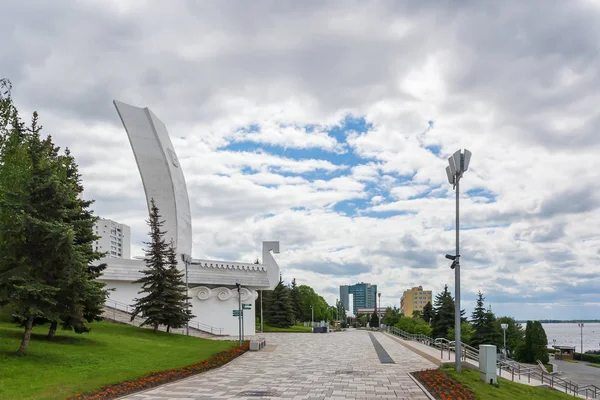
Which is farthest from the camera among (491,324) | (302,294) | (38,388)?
(302,294)

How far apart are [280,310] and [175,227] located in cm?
2049

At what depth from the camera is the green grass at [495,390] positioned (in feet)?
39.3

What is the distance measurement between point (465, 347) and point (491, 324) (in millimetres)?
28767

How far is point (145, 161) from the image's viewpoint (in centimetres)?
3925

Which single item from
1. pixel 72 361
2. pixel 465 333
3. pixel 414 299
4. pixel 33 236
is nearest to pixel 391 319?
pixel 465 333

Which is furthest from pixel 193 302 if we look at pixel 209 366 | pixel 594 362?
pixel 594 362

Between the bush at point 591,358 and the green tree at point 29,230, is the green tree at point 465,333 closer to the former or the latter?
the bush at point 591,358

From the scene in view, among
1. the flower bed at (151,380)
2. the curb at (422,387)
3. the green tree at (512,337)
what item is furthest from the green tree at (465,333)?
the curb at (422,387)

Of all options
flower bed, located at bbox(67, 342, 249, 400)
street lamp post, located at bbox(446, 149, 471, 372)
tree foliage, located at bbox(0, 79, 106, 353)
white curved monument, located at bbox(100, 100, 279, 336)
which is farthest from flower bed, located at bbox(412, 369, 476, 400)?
white curved monument, located at bbox(100, 100, 279, 336)

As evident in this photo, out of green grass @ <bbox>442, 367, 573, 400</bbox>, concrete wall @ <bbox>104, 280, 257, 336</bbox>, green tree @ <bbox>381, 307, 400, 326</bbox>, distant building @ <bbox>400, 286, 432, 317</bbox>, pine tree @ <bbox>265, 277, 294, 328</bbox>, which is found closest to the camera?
green grass @ <bbox>442, 367, 573, 400</bbox>

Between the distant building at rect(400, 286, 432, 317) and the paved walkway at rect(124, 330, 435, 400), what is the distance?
158m

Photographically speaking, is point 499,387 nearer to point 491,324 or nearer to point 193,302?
point 193,302

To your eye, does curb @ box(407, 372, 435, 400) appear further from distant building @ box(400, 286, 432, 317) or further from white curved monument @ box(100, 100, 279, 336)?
distant building @ box(400, 286, 432, 317)

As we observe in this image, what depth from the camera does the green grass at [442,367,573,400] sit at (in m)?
12.0
